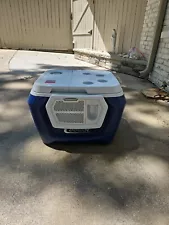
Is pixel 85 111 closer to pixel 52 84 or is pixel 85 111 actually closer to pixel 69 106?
pixel 69 106

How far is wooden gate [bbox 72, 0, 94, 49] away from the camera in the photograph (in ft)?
15.5

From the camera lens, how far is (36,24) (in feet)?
20.1

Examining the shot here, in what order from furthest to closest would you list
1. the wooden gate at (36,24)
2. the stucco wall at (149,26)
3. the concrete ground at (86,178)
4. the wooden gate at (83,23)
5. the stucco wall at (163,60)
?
the wooden gate at (36,24)
the wooden gate at (83,23)
the stucco wall at (149,26)
the stucco wall at (163,60)
the concrete ground at (86,178)

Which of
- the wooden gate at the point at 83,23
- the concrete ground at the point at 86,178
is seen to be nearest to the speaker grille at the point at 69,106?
the concrete ground at the point at 86,178

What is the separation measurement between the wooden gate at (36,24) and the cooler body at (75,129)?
5.44 meters

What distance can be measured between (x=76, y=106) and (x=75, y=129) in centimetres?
21

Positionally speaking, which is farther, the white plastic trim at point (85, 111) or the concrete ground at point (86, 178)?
the white plastic trim at point (85, 111)

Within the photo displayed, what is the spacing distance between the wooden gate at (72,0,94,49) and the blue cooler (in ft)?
12.8

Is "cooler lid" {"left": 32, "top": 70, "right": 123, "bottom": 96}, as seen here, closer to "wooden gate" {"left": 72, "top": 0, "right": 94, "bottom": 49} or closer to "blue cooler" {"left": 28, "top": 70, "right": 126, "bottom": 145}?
"blue cooler" {"left": 28, "top": 70, "right": 126, "bottom": 145}

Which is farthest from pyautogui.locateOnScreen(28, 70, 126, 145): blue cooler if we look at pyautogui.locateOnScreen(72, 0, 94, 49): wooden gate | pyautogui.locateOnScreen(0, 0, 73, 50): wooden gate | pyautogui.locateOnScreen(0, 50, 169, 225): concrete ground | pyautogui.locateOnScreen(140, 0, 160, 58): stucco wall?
pyautogui.locateOnScreen(0, 0, 73, 50): wooden gate

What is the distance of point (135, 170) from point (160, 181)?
0.17 meters

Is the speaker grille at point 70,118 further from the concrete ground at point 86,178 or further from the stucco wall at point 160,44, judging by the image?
the stucco wall at point 160,44

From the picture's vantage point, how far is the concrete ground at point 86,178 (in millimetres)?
945

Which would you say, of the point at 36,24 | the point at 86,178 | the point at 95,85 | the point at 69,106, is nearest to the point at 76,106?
the point at 69,106
